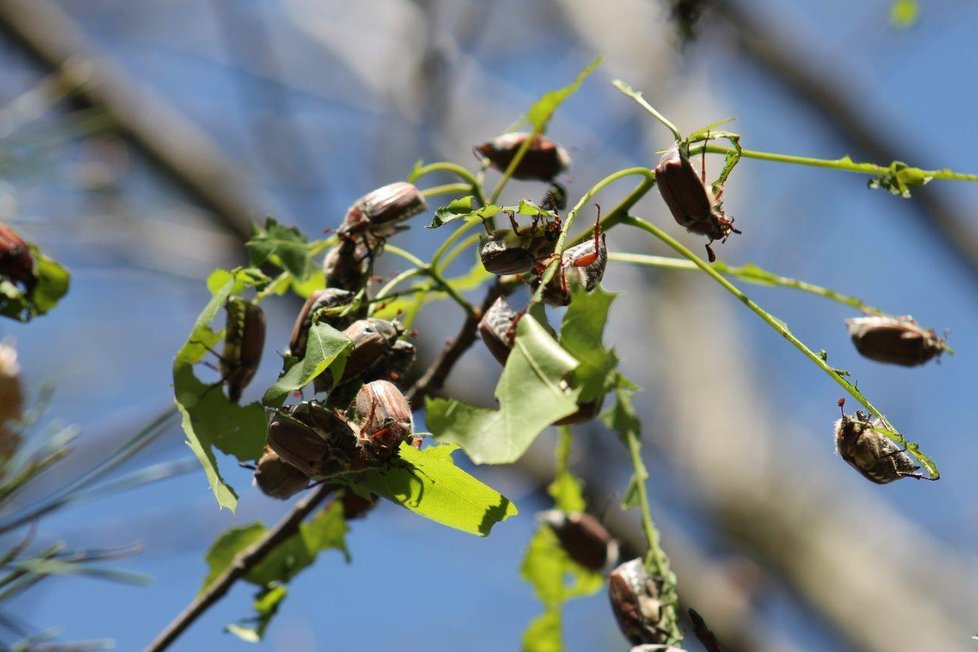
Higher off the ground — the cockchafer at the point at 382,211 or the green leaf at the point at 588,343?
→ the cockchafer at the point at 382,211

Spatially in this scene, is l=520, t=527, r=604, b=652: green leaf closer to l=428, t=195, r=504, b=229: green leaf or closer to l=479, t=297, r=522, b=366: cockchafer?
l=479, t=297, r=522, b=366: cockchafer

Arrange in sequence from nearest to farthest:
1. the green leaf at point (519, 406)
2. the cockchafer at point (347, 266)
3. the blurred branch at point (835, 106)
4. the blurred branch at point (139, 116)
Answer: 1. the green leaf at point (519, 406)
2. the cockchafer at point (347, 266)
3. the blurred branch at point (139, 116)
4. the blurred branch at point (835, 106)

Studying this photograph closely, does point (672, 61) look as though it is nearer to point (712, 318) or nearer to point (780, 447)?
point (712, 318)

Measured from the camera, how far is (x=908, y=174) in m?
0.97

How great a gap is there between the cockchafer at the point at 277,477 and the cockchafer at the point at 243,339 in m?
0.10

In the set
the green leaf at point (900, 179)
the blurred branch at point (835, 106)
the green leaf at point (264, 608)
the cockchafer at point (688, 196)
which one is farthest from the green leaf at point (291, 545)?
the blurred branch at point (835, 106)

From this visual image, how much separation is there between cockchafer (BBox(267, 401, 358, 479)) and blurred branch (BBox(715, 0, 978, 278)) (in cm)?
405

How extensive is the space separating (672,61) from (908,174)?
4.83 metres

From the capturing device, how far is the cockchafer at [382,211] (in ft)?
3.53

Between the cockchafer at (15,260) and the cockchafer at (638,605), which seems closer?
the cockchafer at (638,605)

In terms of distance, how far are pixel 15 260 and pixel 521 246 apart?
644 mm

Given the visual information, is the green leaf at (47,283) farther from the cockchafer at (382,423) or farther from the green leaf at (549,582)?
the green leaf at (549,582)

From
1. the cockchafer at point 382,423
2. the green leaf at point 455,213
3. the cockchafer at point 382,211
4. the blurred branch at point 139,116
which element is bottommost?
the cockchafer at point 382,423

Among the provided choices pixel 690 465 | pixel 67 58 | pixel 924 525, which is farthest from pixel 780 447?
pixel 67 58
